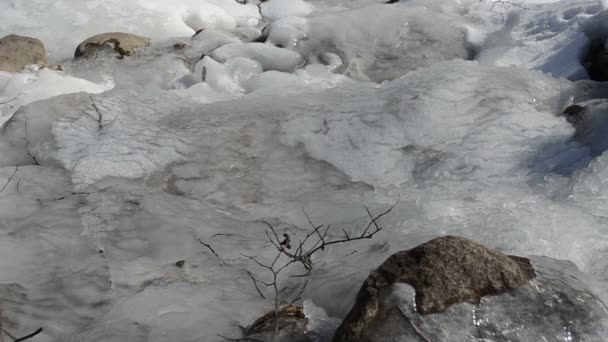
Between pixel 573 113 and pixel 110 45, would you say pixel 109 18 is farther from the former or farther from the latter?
pixel 573 113

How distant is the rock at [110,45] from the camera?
5.84 metres

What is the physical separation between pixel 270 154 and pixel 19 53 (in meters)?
2.72

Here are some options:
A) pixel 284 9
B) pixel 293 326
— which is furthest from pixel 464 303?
pixel 284 9

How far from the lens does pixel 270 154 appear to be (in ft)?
13.8

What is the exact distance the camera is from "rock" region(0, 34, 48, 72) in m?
5.36

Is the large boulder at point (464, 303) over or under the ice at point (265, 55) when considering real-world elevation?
over

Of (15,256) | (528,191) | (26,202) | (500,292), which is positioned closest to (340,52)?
(528,191)

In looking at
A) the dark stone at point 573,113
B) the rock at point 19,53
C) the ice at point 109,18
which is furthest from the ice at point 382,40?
the rock at point 19,53

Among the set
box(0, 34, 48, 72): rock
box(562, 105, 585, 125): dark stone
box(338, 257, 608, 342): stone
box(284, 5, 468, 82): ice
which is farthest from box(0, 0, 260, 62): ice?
box(338, 257, 608, 342): stone

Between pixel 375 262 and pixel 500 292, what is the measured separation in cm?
74

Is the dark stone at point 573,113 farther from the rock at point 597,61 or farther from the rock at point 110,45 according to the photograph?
the rock at point 110,45

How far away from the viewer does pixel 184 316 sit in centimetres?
250

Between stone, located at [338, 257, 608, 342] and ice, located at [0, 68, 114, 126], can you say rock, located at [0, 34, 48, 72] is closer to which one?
ice, located at [0, 68, 114, 126]

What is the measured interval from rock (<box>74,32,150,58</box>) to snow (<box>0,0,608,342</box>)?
12 cm
